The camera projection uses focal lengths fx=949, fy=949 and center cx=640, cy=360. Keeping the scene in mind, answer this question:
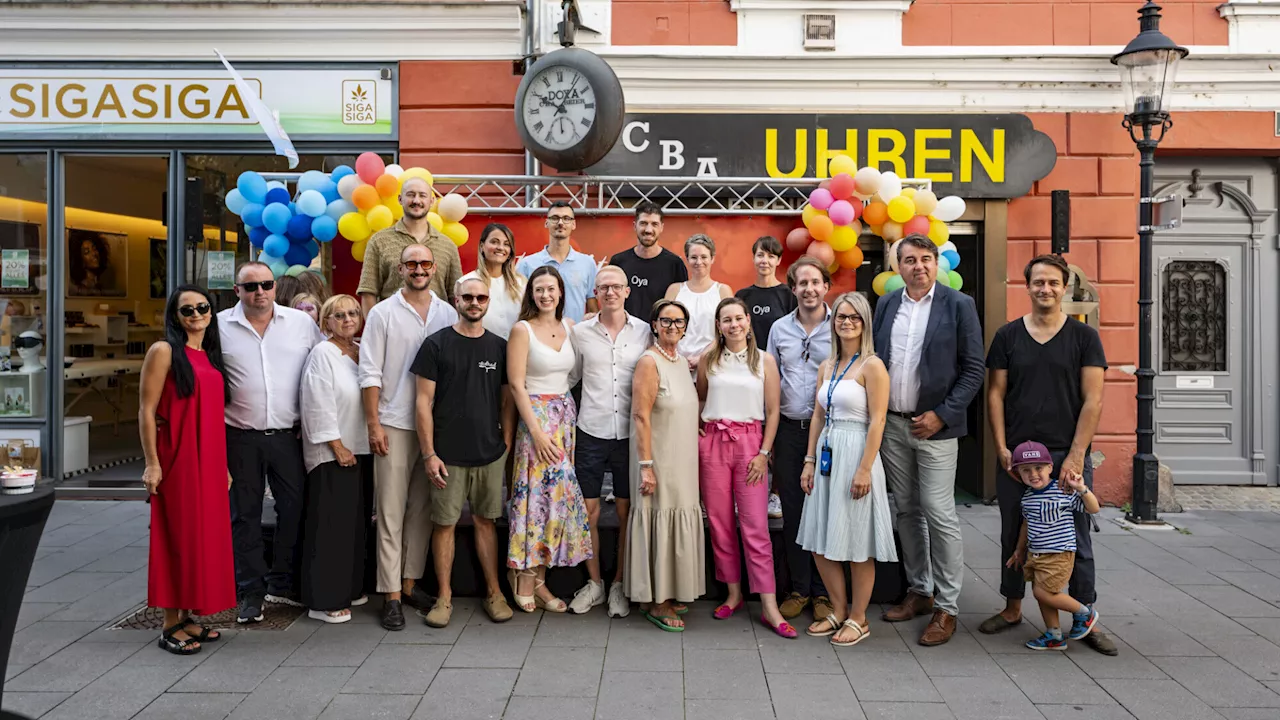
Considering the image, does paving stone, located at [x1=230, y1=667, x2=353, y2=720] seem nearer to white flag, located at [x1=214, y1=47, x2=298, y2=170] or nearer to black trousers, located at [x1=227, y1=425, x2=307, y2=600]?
black trousers, located at [x1=227, y1=425, x2=307, y2=600]

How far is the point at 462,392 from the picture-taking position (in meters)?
4.89

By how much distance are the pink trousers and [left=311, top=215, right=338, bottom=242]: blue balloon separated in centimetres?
365

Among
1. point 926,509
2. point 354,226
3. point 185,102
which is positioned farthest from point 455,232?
point 926,509

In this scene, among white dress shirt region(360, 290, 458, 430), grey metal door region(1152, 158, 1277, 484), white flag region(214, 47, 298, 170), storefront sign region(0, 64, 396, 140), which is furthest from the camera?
grey metal door region(1152, 158, 1277, 484)

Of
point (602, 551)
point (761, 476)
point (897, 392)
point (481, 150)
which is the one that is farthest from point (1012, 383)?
point (481, 150)

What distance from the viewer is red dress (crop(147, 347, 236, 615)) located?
4.54 metres

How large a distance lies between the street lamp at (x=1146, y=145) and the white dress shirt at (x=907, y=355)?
357 centimetres

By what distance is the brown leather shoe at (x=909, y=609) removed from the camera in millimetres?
5059

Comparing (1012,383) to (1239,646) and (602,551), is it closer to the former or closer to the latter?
(1239,646)

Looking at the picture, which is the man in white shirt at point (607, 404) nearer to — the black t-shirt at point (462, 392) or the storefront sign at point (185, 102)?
the black t-shirt at point (462, 392)

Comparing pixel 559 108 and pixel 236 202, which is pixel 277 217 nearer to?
pixel 236 202

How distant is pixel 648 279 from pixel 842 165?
7.56 ft

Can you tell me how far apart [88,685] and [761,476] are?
10.7ft

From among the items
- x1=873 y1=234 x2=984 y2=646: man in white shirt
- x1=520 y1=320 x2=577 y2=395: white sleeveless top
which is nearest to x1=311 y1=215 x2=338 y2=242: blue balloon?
x1=520 y1=320 x2=577 y2=395: white sleeveless top
